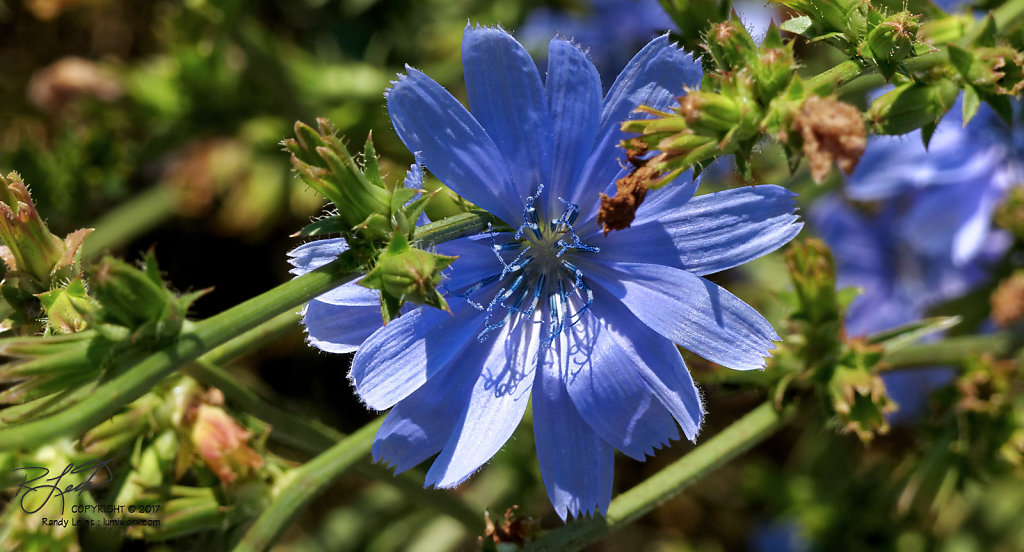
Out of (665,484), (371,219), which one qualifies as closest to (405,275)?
(371,219)

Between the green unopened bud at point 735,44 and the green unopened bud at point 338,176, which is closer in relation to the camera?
the green unopened bud at point 338,176

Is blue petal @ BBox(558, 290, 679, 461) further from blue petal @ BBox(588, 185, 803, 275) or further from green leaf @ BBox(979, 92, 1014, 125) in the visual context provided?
green leaf @ BBox(979, 92, 1014, 125)

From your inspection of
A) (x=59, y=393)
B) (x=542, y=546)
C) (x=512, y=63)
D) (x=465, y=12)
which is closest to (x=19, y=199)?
(x=59, y=393)

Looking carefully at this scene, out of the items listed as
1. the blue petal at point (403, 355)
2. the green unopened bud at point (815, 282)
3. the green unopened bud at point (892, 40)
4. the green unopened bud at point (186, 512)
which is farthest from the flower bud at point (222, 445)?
the green unopened bud at point (892, 40)

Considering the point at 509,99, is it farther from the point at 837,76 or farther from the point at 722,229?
the point at 837,76

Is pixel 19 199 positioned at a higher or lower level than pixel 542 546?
higher

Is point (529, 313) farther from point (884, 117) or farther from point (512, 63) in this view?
point (884, 117)

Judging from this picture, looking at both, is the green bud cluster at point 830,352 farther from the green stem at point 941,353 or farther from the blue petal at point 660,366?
the blue petal at point 660,366

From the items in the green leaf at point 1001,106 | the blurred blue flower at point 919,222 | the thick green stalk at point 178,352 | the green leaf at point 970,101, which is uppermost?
the green leaf at point 970,101
